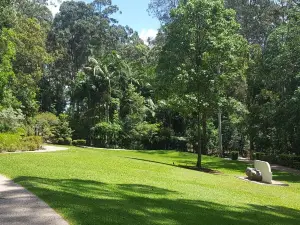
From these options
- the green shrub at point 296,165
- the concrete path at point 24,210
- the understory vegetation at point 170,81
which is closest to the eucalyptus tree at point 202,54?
the understory vegetation at point 170,81

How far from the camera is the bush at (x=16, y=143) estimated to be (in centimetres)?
2197

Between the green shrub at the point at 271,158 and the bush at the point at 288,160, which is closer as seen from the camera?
the bush at the point at 288,160

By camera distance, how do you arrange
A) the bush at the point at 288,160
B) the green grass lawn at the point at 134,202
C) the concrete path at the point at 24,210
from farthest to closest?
the bush at the point at 288,160, the green grass lawn at the point at 134,202, the concrete path at the point at 24,210

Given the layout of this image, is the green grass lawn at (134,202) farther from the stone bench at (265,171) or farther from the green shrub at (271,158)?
the green shrub at (271,158)

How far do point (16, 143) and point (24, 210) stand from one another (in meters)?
16.8

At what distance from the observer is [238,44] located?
25656 millimetres

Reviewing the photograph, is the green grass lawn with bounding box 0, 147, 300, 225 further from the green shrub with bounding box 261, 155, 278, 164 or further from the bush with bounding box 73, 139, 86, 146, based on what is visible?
the bush with bounding box 73, 139, 86, 146

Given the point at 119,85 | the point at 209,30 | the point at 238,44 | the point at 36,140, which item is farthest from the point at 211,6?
the point at 119,85

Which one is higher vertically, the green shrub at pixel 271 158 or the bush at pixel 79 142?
the bush at pixel 79 142

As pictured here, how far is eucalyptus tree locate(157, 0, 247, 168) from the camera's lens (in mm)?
22578

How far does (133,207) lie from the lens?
8.07 meters

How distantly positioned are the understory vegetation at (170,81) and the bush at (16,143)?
0.09 metres

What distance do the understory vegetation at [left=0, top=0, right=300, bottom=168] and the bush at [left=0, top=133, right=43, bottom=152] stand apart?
0.09m

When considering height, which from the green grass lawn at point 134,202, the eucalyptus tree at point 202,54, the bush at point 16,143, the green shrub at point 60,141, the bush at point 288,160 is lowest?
the green grass lawn at point 134,202
